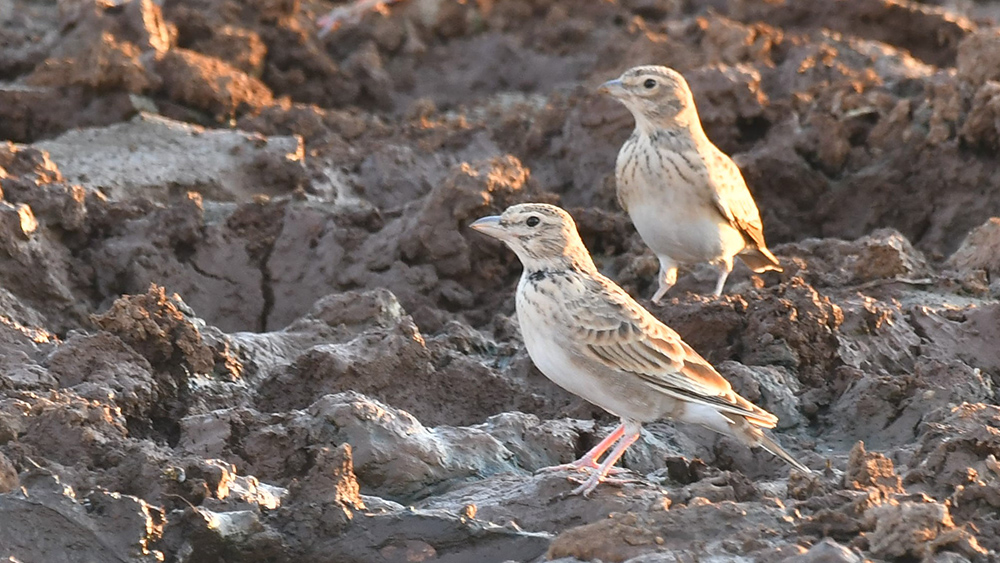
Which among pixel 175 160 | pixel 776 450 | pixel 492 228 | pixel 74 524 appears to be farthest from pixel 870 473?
pixel 175 160

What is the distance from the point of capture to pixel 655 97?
8836mm

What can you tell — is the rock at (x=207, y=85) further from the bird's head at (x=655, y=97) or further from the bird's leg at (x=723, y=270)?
the bird's leg at (x=723, y=270)

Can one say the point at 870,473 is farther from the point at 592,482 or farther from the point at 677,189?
the point at 677,189

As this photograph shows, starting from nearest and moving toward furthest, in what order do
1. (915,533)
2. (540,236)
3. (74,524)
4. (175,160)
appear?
(915,533)
(74,524)
(540,236)
(175,160)

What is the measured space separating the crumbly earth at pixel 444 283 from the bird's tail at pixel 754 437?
16cm

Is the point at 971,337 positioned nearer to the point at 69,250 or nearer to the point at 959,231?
the point at 959,231

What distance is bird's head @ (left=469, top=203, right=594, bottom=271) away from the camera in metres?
6.71

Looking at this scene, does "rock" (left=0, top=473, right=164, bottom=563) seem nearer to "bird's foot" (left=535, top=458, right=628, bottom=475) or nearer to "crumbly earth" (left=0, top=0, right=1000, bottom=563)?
"crumbly earth" (left=0, top=0, right=1000, bottom=563)

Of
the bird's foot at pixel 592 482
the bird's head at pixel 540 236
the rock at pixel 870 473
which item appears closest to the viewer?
the rock at pixel 870 473

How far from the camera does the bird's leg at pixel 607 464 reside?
5941 millimetres

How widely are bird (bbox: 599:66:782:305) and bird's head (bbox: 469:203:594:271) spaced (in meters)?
1.58

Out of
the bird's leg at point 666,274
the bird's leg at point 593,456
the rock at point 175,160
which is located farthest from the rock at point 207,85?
the bird's leg at point 593,456

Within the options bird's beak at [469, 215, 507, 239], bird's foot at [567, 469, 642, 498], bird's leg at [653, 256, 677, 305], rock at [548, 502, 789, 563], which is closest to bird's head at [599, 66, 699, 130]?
bird's leg at [653, 256, 677, 305]

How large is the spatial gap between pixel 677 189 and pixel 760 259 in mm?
702
